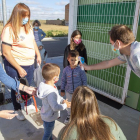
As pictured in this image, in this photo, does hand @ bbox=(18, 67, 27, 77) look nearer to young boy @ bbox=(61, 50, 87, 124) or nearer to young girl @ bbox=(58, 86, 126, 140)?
young boy @ bbox=(61, 50, 87, 124)

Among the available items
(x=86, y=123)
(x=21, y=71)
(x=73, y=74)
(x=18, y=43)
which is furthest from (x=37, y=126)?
(x=86, y=123)

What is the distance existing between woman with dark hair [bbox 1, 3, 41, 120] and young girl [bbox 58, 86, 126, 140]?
5.20 ft

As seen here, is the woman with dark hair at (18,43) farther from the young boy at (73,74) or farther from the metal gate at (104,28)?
the metal gate at (104,28)

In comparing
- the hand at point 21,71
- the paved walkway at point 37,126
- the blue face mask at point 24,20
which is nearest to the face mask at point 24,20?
the blue face mask at point 24,20

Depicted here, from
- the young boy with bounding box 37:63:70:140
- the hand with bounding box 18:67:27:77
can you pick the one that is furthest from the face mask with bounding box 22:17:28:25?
the young boy with bounding box 37:63:70:140

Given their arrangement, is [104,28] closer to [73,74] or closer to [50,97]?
[73,74]

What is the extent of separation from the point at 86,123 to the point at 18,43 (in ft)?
5.99

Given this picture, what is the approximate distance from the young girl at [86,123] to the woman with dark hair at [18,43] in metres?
1.58

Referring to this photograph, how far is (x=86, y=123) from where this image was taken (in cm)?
130

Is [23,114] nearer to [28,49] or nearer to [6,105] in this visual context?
[6,105]

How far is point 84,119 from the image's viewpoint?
4.30ft

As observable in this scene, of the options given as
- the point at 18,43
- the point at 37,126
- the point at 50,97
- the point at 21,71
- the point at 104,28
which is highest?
the point at 104,28

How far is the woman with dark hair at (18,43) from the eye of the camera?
2.49 m

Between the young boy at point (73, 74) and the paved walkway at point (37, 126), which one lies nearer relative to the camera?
the paved walkway at point (37, 126)
